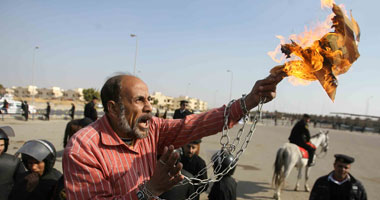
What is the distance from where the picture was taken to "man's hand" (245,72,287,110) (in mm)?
1850

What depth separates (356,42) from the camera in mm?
1754

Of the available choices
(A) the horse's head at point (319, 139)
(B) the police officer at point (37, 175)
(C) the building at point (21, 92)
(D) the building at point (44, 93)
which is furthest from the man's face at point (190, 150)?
(D) the building at point (44, 93)

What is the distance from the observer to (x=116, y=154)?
1.68m

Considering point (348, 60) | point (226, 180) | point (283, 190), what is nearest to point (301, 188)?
point (283, 190)

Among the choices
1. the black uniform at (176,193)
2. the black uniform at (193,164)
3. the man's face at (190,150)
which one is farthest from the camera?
the man's face at (190,150)

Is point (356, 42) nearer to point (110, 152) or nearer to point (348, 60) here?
point (348, 60)

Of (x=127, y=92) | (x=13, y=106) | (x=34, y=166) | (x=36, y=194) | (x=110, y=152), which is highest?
(x=127, y=92)

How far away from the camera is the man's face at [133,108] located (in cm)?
179

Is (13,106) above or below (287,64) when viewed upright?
below

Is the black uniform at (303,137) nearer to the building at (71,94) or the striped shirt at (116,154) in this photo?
the striped shirt at (116,154)

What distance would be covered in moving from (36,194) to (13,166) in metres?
0.86

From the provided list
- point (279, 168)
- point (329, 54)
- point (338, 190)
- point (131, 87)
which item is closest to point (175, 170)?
point (131, 87)

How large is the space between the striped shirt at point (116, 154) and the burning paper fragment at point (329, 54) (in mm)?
603

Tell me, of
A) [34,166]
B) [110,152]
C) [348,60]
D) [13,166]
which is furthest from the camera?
[13,166]
